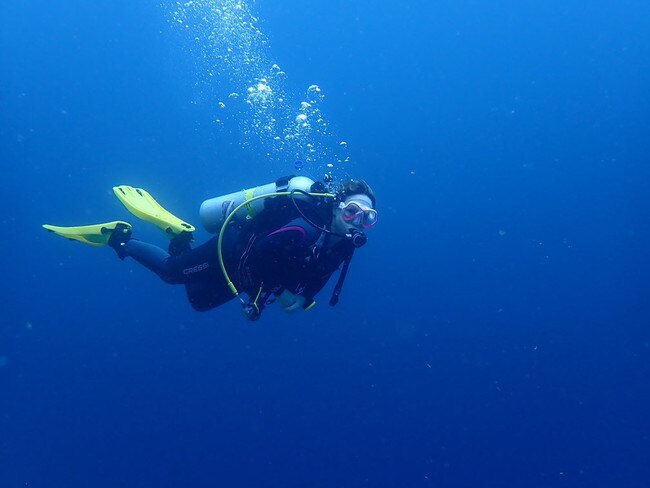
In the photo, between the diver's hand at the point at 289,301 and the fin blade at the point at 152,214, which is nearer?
the diver's hand at the point at 289,301

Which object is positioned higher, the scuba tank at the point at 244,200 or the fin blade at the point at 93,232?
the scuba tank at the point at 244,200

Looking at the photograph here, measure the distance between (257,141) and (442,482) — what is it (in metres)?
16.0

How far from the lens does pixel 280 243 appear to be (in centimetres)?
374

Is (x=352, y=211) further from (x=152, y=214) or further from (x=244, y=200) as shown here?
(x=152, y=214)

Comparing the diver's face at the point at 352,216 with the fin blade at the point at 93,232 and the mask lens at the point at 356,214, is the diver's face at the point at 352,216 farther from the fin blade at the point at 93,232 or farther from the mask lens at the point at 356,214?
the fin blade at the point at 93,232

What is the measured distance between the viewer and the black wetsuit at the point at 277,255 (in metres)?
3.80

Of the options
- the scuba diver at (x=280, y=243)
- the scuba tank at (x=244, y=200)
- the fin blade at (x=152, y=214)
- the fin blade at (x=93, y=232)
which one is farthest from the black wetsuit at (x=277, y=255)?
the fin blade at (x=93, y=232)

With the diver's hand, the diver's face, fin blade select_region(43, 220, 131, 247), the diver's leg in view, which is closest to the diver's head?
the diver's face

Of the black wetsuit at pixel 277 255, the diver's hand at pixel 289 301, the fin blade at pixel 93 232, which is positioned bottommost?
the diver's hand at pixel 289 301

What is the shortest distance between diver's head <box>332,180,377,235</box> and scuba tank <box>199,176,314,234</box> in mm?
313

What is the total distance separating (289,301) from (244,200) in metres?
1.13

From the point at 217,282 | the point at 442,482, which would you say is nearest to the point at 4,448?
the point at 217,282

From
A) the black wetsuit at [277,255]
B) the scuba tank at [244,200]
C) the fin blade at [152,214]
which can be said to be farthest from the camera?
the fin blade at [152,214]

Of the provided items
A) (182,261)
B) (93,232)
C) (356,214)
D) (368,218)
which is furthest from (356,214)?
(93,232)
